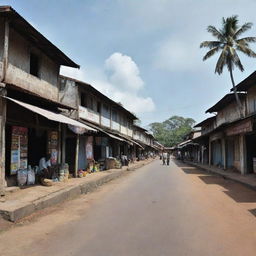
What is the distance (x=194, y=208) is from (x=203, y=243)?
3.45 m

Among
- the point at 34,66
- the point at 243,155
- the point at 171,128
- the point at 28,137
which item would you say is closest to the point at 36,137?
the point at 28,137

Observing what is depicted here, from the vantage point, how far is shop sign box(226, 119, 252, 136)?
1528 cm

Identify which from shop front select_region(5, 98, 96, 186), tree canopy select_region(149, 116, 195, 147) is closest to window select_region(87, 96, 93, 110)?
shop front select_region(5, 98, 96, 186)

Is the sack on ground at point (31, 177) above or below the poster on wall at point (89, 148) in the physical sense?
below

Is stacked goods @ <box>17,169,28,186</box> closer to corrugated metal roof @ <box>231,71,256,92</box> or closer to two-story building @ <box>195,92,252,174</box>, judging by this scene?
two-story building @ <box>195,92,252,174</box>

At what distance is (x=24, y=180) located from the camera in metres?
11.1

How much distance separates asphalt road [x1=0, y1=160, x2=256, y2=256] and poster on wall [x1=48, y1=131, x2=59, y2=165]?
4336 millimetres

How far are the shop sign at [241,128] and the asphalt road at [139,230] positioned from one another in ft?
20.8

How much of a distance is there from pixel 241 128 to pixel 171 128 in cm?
10236

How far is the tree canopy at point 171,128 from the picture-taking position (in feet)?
354

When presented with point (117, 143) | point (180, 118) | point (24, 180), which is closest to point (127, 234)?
point (24, 180)

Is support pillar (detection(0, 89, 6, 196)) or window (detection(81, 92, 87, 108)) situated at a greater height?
window (detection(81, 92, 87, 108))

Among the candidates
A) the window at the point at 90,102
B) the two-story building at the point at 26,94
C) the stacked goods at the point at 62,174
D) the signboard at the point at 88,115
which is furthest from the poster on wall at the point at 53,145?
the window at the point at 90,102

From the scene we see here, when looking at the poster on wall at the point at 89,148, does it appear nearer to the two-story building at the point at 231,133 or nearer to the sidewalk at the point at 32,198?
→ the sidewalk at the point at 32,198
